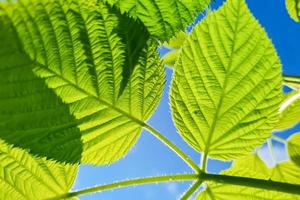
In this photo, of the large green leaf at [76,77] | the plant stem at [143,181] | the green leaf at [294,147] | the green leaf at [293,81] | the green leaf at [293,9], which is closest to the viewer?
the large green leaf at [76,77]

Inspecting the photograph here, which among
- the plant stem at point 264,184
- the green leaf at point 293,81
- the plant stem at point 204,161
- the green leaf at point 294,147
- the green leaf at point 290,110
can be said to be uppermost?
the green leaf at point 293,81

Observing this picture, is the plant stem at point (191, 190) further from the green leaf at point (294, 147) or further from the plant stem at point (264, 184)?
the green leaf at point (294, 147)

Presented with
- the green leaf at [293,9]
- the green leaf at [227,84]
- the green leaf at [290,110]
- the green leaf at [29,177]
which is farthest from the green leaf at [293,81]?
the green leaf at [29,177]

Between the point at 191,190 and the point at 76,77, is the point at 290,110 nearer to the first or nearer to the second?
the point at 191,190

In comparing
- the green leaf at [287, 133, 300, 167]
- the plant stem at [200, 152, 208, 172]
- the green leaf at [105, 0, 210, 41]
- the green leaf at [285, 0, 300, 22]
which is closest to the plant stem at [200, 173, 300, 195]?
the plant stem at [200, 152, 208, 172]

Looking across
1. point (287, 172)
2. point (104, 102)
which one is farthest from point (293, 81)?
point (104, 102)

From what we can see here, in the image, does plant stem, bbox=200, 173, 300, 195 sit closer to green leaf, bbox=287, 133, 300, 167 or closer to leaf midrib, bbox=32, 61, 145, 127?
leaf midrib, bbox=32, 61, 145, 127
